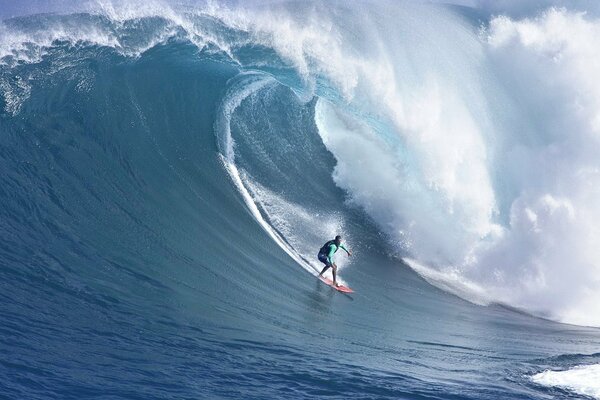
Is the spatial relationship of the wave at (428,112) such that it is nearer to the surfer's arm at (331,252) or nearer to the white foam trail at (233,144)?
the white foam trail at (233,144)

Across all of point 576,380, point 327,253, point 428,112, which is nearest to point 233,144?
point 327,253

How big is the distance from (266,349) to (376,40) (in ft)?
39.0

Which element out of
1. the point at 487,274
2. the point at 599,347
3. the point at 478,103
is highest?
the point at 478,103

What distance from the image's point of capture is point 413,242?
1446 cm

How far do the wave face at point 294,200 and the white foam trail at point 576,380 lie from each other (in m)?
0.10

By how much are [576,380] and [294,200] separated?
272 inches

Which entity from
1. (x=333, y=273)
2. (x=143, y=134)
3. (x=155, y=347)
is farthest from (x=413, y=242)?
(x=155, y=347)

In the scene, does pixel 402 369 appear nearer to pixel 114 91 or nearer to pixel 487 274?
pixel 487 274

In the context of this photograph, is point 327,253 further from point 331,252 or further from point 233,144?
point 233,144

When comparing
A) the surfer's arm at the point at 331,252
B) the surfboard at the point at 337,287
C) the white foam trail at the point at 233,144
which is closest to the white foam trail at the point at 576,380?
the surfboard at the point at 337,287

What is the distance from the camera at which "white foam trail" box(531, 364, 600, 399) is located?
302 inches

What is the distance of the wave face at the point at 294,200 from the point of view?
7.48m

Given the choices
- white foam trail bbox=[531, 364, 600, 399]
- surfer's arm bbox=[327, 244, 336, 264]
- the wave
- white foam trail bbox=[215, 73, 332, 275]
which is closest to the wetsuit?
surfer's arm bbox=[327, 244, 336, 264]

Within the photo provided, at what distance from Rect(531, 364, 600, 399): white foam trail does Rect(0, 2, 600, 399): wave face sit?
10cm
